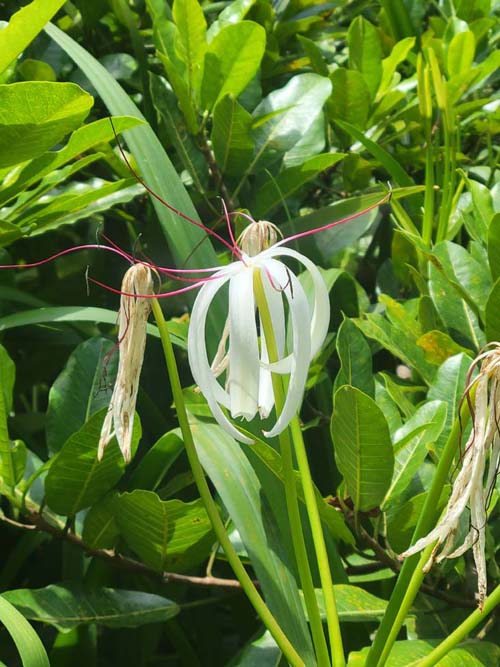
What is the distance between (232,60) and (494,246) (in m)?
0.40

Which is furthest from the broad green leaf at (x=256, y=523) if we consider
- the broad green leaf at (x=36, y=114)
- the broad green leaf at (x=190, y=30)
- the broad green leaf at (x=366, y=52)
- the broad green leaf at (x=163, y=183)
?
the broad green leaf at (x=366, y=52)

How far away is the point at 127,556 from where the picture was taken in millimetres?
909

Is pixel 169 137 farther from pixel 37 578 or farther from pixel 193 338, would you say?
pixel 193 338

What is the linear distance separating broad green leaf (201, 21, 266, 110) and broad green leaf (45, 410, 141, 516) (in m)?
0.47

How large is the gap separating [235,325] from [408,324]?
50 cm

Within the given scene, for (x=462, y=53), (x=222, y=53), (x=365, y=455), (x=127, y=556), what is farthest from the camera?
(x=462, y=53)

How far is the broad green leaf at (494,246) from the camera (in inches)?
32.2

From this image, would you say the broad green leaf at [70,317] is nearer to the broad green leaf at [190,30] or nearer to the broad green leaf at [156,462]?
the broad green leaf at [156,462]

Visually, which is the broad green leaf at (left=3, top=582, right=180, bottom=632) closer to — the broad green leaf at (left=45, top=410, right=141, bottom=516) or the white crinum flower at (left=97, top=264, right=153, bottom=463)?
the broad green leaf at (left=45, top=410, right=141, bottom=516)

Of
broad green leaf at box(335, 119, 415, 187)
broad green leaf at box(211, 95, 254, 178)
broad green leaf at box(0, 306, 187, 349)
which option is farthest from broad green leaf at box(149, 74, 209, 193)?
broad green leaf at box(0, 306, 187, 349)

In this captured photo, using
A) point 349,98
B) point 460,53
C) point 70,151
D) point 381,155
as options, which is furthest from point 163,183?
point 460,53

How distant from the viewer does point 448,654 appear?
654mm

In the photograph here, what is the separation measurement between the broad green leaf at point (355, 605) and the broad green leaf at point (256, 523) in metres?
0.05

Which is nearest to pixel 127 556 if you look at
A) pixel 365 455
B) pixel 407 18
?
pixel 365 455
